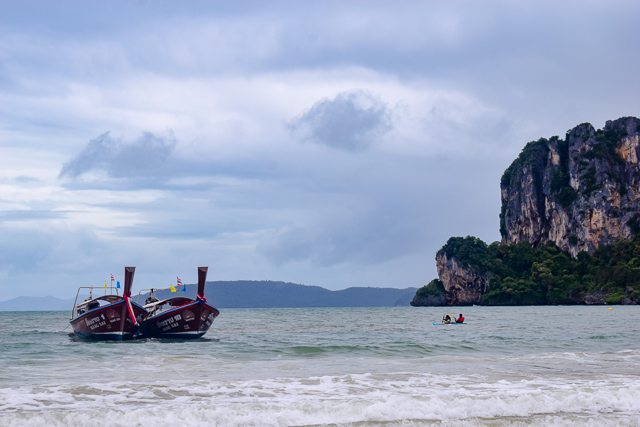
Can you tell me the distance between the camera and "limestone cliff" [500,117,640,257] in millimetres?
154375

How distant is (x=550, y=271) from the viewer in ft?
521

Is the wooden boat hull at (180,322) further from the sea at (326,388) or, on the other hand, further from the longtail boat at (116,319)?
the sea at (326,388)

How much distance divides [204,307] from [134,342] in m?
4.27

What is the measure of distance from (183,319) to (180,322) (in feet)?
0.94

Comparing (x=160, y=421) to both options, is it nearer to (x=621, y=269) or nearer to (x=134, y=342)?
(x=134, y=342)

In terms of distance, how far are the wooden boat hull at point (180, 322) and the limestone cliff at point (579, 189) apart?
146978 mm

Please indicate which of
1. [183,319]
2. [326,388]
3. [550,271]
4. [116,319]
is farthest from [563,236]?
[326,388]

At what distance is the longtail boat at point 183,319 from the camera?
31909 millimetres

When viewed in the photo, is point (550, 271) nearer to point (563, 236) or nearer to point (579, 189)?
point (563, 236)

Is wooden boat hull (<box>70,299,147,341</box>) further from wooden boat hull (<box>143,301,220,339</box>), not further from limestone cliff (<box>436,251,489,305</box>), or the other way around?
limestone cliff (<box>436,251,489,305</box>)

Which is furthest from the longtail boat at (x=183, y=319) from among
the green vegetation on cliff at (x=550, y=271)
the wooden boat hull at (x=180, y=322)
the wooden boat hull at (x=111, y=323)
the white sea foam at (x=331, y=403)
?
the green vegetation on cliff at (x=550, y=271)

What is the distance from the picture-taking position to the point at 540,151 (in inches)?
7318

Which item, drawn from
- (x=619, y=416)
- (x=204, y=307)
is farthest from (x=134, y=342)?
(x=619, y=416)

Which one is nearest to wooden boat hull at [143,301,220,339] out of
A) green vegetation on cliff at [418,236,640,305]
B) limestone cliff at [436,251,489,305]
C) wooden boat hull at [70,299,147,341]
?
wooden boat hull at [70,299,147,341]
